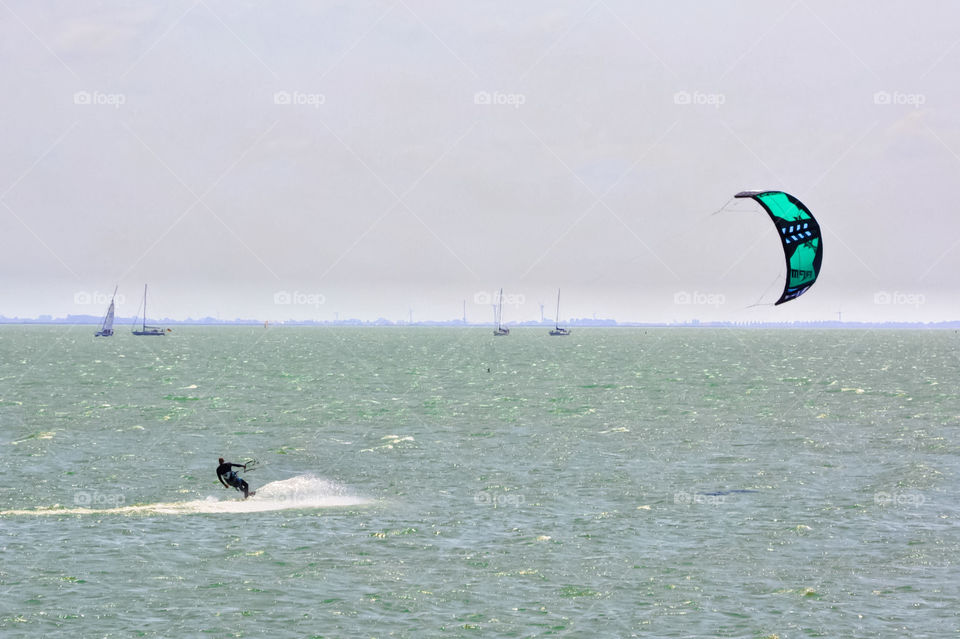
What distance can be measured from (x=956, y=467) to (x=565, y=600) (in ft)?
96.5

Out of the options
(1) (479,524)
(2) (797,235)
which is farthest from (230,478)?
(2) (797,235)

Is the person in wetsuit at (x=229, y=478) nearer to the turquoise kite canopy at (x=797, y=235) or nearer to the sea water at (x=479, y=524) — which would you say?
the sea water at (x=479, y=524)

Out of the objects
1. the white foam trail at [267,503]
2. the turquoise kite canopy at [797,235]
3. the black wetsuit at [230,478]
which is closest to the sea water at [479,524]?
the white foam trail at [267,503]

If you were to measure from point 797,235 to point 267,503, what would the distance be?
23225mm

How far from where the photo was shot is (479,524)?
3388cm

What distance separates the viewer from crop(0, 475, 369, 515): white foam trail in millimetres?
35438

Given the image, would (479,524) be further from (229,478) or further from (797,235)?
(797,235)

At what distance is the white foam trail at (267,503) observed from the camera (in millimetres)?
35438

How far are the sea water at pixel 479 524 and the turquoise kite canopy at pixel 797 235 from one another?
8.88m

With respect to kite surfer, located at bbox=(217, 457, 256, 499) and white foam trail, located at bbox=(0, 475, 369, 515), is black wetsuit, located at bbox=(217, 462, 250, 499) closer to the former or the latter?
kite surfer, located at bbox=(217, 457, 256, 499)

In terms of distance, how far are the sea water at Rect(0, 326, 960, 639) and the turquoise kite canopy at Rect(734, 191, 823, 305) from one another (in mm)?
8882

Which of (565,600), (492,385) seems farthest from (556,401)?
(565,600)

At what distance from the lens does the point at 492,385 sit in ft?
343

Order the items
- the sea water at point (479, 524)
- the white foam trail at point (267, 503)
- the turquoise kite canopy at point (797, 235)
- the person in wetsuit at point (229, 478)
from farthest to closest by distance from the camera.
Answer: the turquoise kite canopy at point (797, 235)
the person in wetsuit at point (229, 478)
the white foam trail at point (267, 503)
the sea water at point (479, 524)
